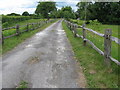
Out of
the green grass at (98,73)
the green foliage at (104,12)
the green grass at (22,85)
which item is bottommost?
the green grass at (22,85)

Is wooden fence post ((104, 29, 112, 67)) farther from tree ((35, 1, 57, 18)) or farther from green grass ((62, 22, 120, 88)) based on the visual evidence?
tree ((35, 1, 57, 18))

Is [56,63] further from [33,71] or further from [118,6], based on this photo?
[118,6]

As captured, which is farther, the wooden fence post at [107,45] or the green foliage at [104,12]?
the green foliage at [104,12]

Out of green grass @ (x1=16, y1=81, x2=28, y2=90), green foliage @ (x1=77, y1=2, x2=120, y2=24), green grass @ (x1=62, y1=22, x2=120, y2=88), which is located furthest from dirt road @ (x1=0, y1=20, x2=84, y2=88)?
green foliage @ (x1=77, y1=2, x2=120, y2=24)

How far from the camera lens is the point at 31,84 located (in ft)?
14.1

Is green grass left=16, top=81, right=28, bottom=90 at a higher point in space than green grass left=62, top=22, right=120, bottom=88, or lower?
lower

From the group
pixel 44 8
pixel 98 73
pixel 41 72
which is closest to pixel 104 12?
pixel 44 8

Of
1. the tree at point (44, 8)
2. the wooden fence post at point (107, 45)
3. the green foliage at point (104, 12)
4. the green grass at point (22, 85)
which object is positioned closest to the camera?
the green grass at point (22, 85)

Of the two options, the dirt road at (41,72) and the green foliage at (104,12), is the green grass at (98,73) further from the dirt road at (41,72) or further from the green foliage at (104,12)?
the green foliage at (104,12)

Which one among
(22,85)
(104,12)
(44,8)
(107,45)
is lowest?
(22,85)

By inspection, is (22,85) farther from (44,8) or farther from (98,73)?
(44,8)

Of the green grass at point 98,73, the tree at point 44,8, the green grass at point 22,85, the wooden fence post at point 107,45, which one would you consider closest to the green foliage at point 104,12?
the tree at point 44,8

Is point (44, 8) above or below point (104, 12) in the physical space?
above

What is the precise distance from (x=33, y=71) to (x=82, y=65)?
1938 mm
